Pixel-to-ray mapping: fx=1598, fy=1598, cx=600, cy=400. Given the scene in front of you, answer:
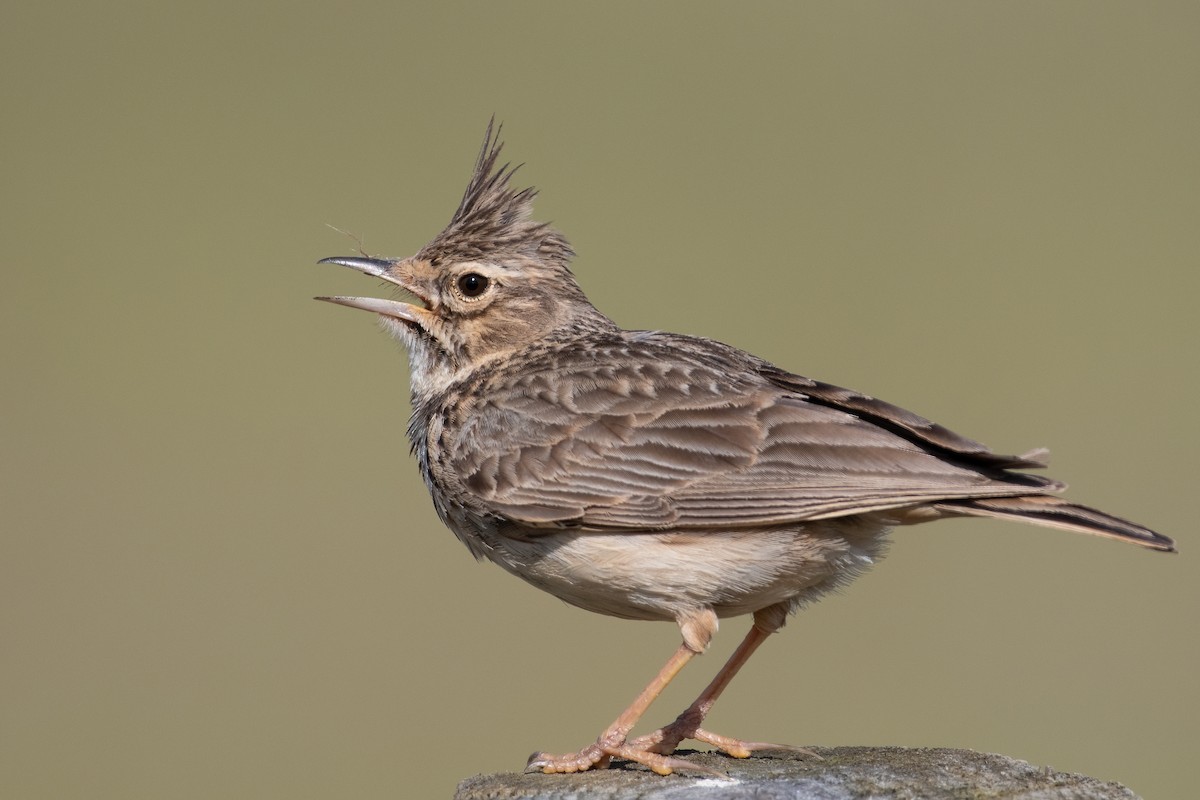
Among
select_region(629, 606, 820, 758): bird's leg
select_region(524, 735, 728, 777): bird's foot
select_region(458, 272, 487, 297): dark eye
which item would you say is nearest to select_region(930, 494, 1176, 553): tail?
select_region(629, 606, 820, 758): bird's leg

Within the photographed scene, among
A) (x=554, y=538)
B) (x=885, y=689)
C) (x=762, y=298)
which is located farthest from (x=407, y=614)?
(x=554, y=538)

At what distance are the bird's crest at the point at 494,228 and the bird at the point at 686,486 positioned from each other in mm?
562

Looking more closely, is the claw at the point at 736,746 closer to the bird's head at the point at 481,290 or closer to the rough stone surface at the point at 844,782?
the rough stone surface at the point at 844,782

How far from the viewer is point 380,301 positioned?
283 inches

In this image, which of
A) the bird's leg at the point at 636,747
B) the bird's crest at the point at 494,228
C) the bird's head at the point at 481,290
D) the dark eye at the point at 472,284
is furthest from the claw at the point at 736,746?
the bird's crest at the point at 494,228

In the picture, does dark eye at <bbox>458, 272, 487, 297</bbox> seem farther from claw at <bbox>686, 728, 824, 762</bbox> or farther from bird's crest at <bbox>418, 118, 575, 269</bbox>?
claw at <bbox>686, 728, 824, 762</bbox>

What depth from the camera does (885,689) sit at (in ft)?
43.1

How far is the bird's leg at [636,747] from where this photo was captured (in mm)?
5586

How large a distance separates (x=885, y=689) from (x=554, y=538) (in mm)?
7627

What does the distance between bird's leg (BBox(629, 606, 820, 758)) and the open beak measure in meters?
2.06

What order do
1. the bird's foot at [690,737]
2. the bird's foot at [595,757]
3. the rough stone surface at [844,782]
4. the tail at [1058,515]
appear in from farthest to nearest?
the bird's foot at [690,737] < the bird's foot at [595,757] < the tail at [1058,515] < the rough stone surface at [844,782]

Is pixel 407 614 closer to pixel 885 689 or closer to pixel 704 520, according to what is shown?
pixel 885 689

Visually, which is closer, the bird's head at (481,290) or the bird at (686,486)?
the bird at (686,486)

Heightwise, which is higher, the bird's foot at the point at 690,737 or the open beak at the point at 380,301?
the open beak at the point at 380,301
